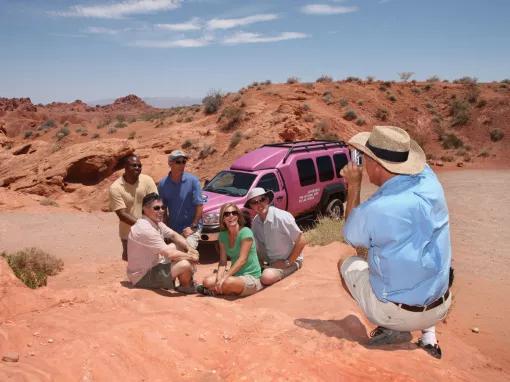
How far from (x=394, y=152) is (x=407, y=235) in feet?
2.10

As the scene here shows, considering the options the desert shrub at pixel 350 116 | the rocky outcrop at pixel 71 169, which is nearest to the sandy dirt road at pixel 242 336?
the rocky outcrop at pixel 71 169

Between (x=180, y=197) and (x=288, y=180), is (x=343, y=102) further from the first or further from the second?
(x=180, y=197)

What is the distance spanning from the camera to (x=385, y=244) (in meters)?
3.05

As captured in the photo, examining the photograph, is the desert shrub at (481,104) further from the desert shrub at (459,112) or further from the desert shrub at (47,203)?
the desert shrub at (47,203)

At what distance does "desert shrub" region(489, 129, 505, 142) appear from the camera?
28.3 meters

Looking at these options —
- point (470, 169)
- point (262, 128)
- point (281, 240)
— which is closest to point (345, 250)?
point (281, 240)

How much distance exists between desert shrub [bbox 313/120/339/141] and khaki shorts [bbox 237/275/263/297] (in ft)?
55.8

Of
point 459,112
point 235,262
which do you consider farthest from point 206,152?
point 459,112

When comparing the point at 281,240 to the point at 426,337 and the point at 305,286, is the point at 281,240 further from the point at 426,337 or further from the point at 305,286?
the point at 426,337

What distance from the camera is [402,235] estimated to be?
296 cm

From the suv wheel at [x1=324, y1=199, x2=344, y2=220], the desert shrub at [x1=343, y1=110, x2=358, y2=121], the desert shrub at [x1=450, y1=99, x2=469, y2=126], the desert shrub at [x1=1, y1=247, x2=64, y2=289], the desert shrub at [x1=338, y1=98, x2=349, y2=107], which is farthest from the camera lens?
the desert shrub at [x1=450, y1=99, x2=469, y2=126]

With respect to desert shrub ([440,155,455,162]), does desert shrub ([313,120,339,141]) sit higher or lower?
higher

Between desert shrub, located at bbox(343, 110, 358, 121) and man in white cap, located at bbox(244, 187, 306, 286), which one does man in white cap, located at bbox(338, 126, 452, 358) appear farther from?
desert shrub, located at bbox(343, 110, 358, 121)

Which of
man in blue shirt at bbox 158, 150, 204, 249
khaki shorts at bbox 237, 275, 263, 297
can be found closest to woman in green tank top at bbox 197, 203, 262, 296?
khaki shorts at bbox 237, 275, 263, 297
